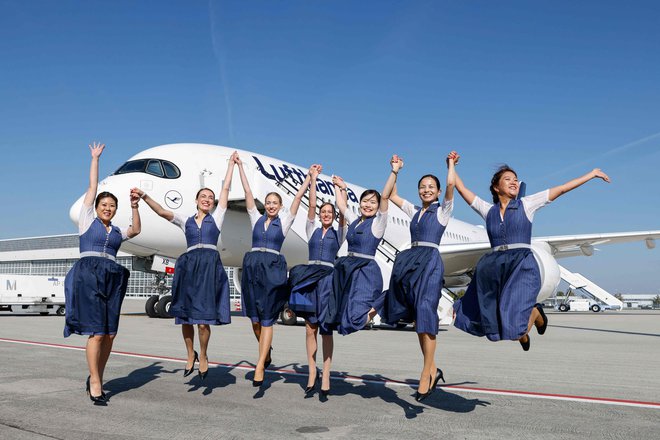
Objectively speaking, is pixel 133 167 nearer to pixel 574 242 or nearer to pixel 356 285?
pixel 356 285

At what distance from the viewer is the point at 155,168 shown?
1390cm

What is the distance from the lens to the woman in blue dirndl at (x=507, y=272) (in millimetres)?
4535

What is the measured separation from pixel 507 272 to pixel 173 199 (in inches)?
411

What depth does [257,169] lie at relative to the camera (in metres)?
15.2

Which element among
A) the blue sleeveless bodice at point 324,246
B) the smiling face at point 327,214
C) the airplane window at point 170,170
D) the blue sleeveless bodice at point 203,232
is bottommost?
the blue sleeveless bodice at point 324,246

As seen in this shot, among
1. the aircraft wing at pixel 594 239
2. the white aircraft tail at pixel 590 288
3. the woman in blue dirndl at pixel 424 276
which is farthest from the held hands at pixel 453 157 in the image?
the white aircraft tail at pixel 590 288

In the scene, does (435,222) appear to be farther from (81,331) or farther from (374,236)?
(81,331)

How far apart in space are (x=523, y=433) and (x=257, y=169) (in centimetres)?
1239

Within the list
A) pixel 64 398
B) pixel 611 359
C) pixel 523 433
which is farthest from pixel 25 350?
pixel 611 359

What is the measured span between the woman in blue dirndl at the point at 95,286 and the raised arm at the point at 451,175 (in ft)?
10.5

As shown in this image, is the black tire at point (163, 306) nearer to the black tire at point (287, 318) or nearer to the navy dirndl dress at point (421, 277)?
the black tire at point (287, 318)

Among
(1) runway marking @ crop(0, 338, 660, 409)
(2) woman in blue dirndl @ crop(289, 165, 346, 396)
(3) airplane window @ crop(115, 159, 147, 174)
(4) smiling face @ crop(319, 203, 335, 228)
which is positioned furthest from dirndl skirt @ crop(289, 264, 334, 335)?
(3) airplane window @ crop(115, 159, 147, 174)

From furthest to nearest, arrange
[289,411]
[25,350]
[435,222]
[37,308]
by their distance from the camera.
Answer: [37,308] → [25,350] → [435,222] → [289,411]

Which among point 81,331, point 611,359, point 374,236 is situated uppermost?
point 374,236
